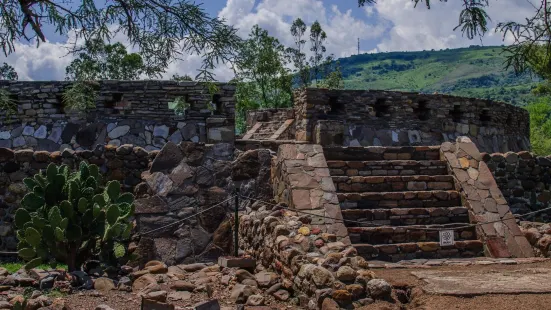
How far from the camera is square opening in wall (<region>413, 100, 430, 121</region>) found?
15.1 meters

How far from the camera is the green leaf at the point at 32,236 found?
22.7 feet

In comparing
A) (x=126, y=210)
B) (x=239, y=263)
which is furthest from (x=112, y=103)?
(x=239, y=263)

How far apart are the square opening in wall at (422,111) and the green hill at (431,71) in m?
102

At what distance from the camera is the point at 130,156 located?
9.55 meters

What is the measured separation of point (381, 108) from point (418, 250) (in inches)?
265

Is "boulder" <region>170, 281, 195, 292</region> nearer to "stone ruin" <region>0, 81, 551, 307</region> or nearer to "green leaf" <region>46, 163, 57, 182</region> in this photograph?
"stone ruin" <region>0, 81, 551, 307</region>

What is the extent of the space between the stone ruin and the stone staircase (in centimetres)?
2

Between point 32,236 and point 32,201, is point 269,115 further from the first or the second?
point 32,236

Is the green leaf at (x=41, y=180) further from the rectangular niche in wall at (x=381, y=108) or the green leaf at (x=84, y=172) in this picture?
the rectangular niche in wall at (x=381, y=108)

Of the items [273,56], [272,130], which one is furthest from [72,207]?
[273,56]

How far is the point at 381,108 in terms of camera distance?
1466cm

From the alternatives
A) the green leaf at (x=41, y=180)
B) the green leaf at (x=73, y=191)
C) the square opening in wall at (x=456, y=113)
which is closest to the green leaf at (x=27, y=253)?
the green leaf at (x=73, y=191)

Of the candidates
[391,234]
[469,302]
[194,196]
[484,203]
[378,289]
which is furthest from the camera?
[194,196]

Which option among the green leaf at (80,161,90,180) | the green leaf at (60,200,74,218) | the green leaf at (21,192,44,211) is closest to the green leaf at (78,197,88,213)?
the green leaf at (60,200,74,218)
